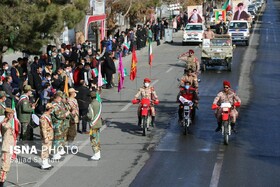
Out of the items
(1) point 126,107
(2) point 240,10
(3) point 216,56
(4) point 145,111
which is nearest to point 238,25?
(2) point 240,10

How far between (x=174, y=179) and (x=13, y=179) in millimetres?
3323

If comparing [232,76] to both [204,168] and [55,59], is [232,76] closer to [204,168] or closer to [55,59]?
[55,59]

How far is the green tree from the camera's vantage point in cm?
2400

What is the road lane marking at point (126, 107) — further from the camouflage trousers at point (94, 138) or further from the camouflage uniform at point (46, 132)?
the camouflage uniform at point (46, 132)

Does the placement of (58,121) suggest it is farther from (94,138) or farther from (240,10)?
(240,10)

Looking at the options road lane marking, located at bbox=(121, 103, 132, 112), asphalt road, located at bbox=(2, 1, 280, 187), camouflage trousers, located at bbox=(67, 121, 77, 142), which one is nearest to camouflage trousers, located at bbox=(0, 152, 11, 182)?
asphalt road, located at bbox=(2, 1, 280, 187)

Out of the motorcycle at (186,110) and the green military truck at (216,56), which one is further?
the green military truck at (216,56)

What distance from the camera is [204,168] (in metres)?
15.4

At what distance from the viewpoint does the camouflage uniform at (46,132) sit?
50.0 ft

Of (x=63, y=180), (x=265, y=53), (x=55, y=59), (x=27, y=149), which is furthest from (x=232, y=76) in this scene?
(x=63, y=180)

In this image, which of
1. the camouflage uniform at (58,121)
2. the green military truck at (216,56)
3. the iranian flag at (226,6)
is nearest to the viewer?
the camouflage uniform at (58,121)

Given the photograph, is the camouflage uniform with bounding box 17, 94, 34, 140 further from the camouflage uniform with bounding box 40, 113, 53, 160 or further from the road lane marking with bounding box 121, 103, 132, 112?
the road lane marking with bounding box 121, 103, 132, 112

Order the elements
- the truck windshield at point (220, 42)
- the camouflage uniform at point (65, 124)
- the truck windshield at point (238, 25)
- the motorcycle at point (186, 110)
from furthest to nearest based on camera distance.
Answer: the truck windshield at point (238, 25) → the truck windshield at point (220, 42) → the motorcycle at point (186, 110) → the camouflage uniform at point (65, 124)

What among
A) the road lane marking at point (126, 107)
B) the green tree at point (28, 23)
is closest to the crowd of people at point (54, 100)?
the green tree at point (28, 23)
